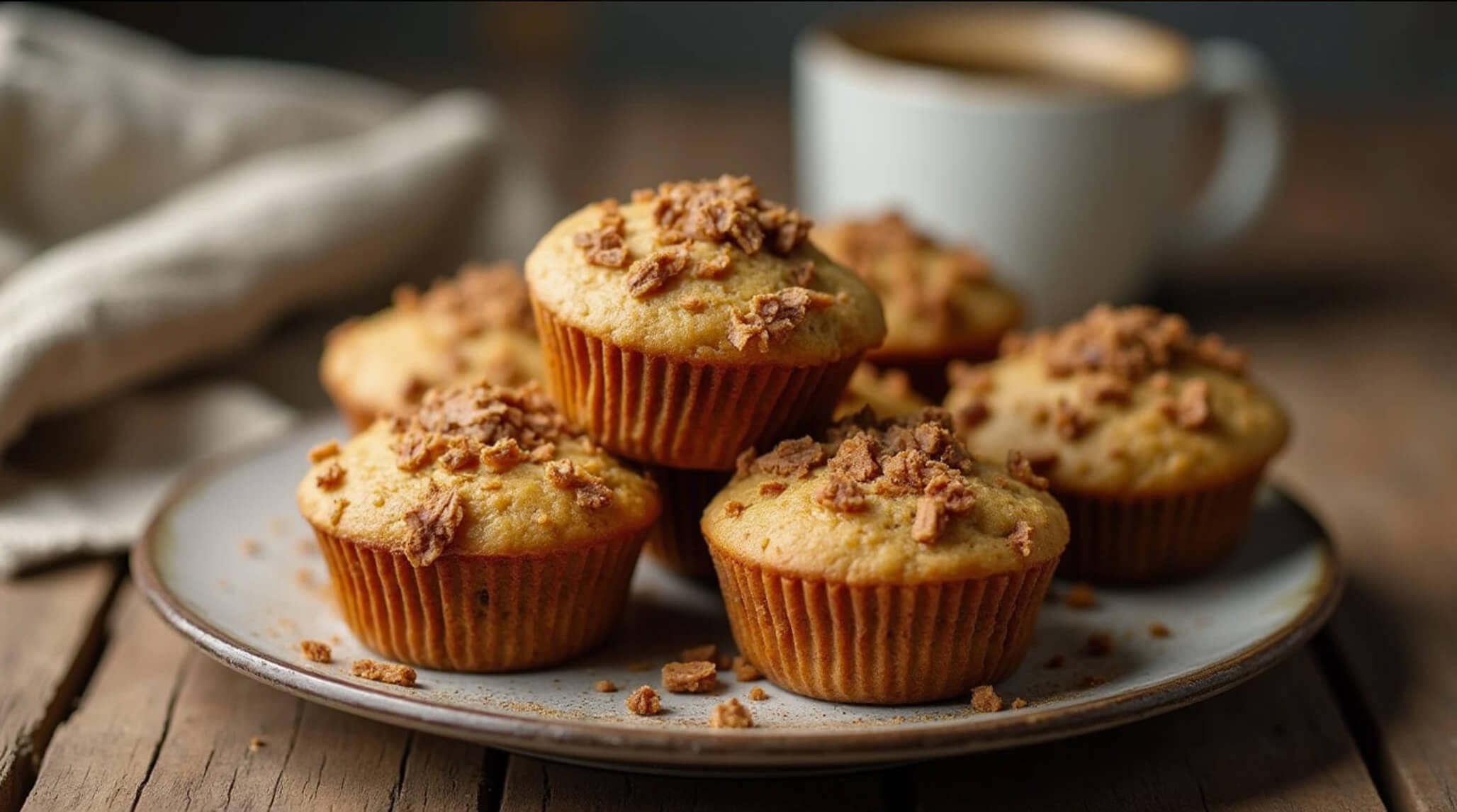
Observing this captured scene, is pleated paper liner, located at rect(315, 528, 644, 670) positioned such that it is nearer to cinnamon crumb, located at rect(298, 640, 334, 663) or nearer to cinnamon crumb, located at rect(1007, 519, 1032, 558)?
cinnamon crumb, located at rect(298, 640, 334, 663)

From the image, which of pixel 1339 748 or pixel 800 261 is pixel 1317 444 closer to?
pixel 1339 748

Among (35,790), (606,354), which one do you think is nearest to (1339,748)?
(606,354)

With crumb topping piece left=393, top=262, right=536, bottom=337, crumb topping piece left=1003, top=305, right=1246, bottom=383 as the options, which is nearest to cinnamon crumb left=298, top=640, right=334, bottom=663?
crumb topping piece left=393, top=262, right=536, bottom=337

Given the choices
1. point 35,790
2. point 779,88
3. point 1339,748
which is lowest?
point 779,88

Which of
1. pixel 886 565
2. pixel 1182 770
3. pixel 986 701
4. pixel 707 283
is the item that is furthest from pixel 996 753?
pixel 707 283

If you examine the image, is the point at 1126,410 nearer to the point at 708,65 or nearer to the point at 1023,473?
the point at 1023,473

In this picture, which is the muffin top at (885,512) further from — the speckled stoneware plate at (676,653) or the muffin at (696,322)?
the speckled stoneware plate at (676,653)
